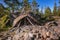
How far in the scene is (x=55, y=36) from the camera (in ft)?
45.5

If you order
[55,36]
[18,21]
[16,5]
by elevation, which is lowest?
[16,5]

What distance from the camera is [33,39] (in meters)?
13.9

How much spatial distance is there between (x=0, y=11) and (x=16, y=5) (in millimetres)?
14549

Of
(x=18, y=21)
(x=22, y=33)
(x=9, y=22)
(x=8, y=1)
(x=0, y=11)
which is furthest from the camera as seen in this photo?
(x=8, y=1)

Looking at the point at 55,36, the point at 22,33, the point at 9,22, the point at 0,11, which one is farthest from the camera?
the point at 0,11

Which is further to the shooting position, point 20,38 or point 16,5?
point 16,5

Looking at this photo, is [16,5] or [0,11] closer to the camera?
[0,11]

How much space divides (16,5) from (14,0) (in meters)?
2.16

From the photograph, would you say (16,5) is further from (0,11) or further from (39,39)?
→ (39,39)

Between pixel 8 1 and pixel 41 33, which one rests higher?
pixel 41 33

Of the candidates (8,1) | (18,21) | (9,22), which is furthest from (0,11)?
(18,21)

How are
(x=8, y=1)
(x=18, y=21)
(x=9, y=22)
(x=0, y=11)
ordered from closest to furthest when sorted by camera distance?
(x=18, y=21), (x=9, y=22), (x=0, y=11), (x=8, y=1)

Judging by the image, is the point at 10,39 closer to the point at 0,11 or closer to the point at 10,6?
the point at 0,11

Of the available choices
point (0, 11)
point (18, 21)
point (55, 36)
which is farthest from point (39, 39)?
point (0, 11)
